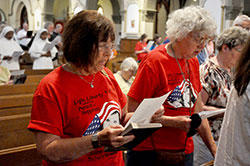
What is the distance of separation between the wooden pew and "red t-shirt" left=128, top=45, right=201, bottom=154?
104cm

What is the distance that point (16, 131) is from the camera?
2.94 m

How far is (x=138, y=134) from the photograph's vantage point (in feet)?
4.11

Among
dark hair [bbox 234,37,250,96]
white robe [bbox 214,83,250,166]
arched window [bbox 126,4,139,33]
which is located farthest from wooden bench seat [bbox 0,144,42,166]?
arched window [bbox 126,4,139,33]

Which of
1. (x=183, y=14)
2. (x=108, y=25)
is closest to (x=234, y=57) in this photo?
(x=183, y=14)

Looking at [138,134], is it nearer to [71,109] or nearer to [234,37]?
[71,109]

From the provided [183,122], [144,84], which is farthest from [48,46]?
[183,122]

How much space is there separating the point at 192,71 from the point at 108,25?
896mm

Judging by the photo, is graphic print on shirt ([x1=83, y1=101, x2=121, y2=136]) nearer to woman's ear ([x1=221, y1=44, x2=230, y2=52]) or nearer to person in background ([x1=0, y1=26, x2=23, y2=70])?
woman's ear ([x1=221, y1=44, x2=230, y2=52])

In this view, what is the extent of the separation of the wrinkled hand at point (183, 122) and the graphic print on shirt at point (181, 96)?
142mm

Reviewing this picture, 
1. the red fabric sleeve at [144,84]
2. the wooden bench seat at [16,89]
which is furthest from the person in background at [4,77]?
the red fabric sleeve at [144,84]

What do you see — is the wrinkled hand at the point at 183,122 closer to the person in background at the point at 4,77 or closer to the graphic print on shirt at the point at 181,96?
the graphic print on shirt at the point at 181,96

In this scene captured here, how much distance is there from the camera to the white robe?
1175 millimetres

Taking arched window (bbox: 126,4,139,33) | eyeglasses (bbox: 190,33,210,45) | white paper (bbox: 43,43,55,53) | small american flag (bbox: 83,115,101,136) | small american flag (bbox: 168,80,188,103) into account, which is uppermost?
arched window (bbox: 126,4,139,33)

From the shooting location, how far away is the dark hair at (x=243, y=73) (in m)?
1.18
